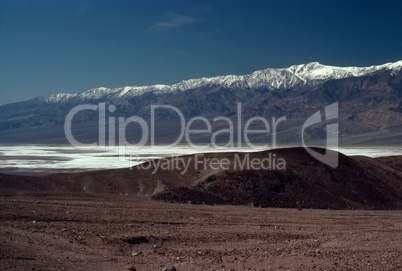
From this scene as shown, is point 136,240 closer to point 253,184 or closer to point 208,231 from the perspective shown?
point 208,231

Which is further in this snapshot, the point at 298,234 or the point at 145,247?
the point at 298,234

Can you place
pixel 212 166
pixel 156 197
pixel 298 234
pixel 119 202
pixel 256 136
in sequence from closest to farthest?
pixel 298 234 → pixel 119 202 → pixel 156 197 → pixel 212 166 → pixel 256 136

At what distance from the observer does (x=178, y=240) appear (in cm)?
1320

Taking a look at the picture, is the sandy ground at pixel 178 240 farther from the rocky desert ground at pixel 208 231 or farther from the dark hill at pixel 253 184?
the dark hill at pixel 253 184

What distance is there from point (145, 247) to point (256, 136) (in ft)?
436

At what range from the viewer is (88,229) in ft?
44.7

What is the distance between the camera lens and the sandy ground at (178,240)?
1043cm

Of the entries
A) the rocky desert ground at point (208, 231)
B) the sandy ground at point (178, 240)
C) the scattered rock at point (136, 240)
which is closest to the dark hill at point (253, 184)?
the rocky desert ground at point (208, 231)

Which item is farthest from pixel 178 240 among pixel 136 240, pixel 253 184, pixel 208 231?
pixel 253 184

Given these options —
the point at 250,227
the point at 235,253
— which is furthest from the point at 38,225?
the point at 250,227

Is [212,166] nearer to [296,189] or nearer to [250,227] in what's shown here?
[296,189]

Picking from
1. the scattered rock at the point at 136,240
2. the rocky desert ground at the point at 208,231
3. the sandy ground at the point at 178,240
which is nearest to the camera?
the sandy ground at the point at 178,240

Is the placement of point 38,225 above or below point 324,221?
above

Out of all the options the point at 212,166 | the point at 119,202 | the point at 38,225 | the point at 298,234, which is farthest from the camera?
the point at 212,166
